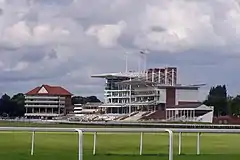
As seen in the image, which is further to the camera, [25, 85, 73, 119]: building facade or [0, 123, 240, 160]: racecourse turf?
[25, 85, 73, 119]: building facade

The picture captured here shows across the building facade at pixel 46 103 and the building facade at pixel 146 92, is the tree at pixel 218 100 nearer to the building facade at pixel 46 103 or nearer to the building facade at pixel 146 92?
the building facade at pixel 146 92

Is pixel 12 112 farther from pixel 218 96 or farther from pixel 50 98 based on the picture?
pixel 218 96

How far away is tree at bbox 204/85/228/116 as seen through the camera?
6575 inches

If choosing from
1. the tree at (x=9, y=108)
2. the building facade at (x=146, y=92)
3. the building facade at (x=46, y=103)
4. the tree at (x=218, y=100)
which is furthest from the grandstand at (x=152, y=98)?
the tree at (x=9, y=108)

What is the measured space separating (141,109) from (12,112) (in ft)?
154

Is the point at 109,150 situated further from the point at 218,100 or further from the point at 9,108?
the point at 9,108

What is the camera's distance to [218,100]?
17475cm

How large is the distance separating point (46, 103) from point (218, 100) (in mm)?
51909

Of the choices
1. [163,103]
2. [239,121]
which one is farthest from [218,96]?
[239,121]

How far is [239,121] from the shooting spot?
138 m

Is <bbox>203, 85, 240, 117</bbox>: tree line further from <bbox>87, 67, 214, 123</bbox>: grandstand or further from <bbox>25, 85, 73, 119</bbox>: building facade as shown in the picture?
<bbox>25, 85, 73, 119</bbox>: building facade

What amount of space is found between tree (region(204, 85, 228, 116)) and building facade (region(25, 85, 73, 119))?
4299 centimetres

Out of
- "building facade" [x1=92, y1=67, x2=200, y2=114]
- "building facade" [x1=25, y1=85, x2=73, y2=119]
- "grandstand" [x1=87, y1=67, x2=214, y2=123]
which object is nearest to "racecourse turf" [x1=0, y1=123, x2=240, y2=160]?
"grandstand" [x1=87, y1=67, x2=214, y2=123]

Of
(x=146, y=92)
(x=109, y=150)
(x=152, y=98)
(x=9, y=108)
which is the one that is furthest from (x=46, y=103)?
(x=109, y=150)
